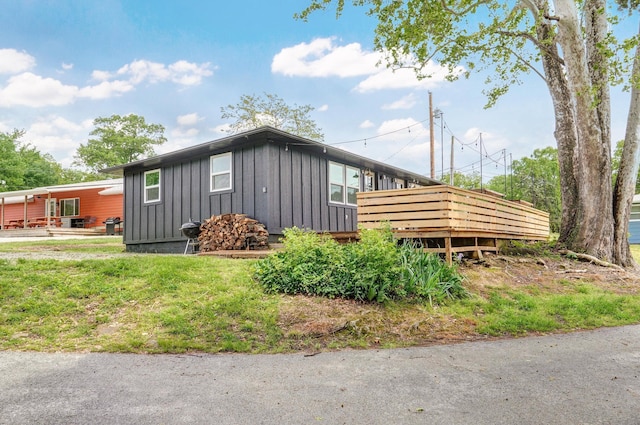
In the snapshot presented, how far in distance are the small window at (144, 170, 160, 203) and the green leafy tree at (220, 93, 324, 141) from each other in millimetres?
18625

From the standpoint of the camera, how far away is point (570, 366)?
3.49 m

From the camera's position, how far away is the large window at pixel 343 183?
39.8 feet

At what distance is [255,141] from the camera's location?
10.2 m

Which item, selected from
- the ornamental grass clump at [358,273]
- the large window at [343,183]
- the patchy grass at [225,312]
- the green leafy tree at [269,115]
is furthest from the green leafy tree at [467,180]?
the ornamental grass clump at [358,273]

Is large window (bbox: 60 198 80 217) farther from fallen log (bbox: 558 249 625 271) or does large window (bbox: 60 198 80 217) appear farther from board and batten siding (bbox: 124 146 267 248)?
fallen log (bbox: 558 249 625 271)

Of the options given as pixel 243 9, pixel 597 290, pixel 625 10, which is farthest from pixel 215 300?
pixel 243 9

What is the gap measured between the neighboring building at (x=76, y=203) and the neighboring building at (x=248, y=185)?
36.5ft

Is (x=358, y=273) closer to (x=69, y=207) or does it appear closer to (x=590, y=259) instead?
(x=590, y=259)

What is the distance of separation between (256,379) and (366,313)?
2.00m

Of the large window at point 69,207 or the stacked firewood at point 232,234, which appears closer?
the stacked firewood at point 232,234

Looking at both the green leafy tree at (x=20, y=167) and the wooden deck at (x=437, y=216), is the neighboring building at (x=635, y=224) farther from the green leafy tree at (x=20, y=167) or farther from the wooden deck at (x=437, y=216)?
the green leafy tree at (x=20, y=167)

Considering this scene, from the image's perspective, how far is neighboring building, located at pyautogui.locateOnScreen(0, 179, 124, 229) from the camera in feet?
76.6

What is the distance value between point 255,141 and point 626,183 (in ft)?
28.6

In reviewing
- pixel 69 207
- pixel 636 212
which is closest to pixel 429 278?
pixel 636 212
